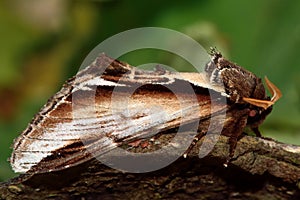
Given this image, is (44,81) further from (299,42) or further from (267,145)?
(267,145)

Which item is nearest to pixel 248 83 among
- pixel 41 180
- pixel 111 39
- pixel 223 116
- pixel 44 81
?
pixel 223 116

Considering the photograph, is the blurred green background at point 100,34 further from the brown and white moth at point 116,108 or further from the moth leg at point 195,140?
the moth leg at point 195,140

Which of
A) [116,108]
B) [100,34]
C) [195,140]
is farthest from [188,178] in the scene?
[100,34]

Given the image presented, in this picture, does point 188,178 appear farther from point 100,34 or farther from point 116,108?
point 100,34

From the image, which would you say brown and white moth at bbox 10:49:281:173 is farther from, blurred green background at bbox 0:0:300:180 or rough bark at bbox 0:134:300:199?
blurred green background at bbox 0:0:300:180

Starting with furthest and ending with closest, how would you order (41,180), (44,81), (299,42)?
(44,81) → (299,42) → (41,180)

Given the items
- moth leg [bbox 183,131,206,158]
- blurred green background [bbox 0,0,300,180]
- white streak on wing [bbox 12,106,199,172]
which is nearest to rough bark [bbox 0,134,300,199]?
moth leg [bbox 183,131,206,158]
